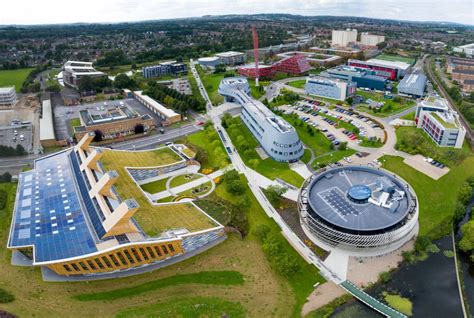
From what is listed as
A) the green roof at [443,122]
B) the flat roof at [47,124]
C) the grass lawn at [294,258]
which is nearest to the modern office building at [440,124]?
the green roof at [443,122]

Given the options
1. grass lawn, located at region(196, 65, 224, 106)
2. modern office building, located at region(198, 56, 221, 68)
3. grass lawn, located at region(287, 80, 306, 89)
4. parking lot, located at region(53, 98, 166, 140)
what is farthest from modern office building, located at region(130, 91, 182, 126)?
grass lawn, located at region(287, 80, 306, 89)

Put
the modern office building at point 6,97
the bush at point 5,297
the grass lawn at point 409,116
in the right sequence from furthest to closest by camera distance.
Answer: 1. the modern office building at point 6,97
2. the grass lawn at point 409,116
3. the bush at point 5,297

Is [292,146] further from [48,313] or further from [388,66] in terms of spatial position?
[388,66]

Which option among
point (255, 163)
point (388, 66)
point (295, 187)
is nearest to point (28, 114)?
point (255, 163)

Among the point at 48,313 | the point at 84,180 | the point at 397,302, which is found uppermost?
the point at 84,180

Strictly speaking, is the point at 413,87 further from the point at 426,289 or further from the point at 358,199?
the point at 426,289

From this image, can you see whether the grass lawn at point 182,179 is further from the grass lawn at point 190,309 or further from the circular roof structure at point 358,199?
the grass lawn at point 190,309
